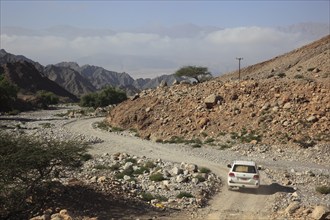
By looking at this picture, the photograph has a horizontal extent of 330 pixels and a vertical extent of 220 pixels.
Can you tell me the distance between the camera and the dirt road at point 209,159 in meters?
18.7

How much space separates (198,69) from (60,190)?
45103 millimetres

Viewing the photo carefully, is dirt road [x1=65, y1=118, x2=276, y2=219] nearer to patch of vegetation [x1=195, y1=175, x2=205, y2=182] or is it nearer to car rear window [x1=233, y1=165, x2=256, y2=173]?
car rear window [x1=233, y1=165, x2=256, y2=173]

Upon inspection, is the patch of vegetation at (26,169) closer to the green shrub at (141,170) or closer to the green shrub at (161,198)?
the green shrub at (161,198)

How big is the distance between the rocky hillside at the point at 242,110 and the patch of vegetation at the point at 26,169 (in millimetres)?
20745

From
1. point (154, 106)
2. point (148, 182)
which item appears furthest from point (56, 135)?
Result: point (148, 182)

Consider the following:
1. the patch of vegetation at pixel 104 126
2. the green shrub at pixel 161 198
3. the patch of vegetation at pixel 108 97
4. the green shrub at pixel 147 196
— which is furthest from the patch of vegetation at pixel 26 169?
the patch of vegetation at pixel 108 97

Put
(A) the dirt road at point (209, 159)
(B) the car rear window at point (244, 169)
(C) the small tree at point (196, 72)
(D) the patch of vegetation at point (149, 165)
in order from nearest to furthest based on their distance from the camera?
(A) the dirt road at point (209, 159) < (B) the car rear window at point (244, 169) < (D) the patch of vegetation at point (149, 165) < (C) the small tree at point (196, 72)

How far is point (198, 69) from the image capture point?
62844 mm

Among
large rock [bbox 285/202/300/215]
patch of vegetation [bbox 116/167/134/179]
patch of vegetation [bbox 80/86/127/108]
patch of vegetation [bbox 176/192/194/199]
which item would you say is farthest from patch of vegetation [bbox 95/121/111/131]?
large rock [bbox 285/202/300/215]

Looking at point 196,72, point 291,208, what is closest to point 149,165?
point 291,208

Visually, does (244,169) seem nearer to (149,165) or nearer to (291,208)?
(291,208)

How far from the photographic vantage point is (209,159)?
106 ft

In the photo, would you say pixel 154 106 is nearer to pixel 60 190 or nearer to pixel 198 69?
pixel 198 69

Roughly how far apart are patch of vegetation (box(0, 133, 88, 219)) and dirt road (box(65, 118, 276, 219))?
22.8ft
